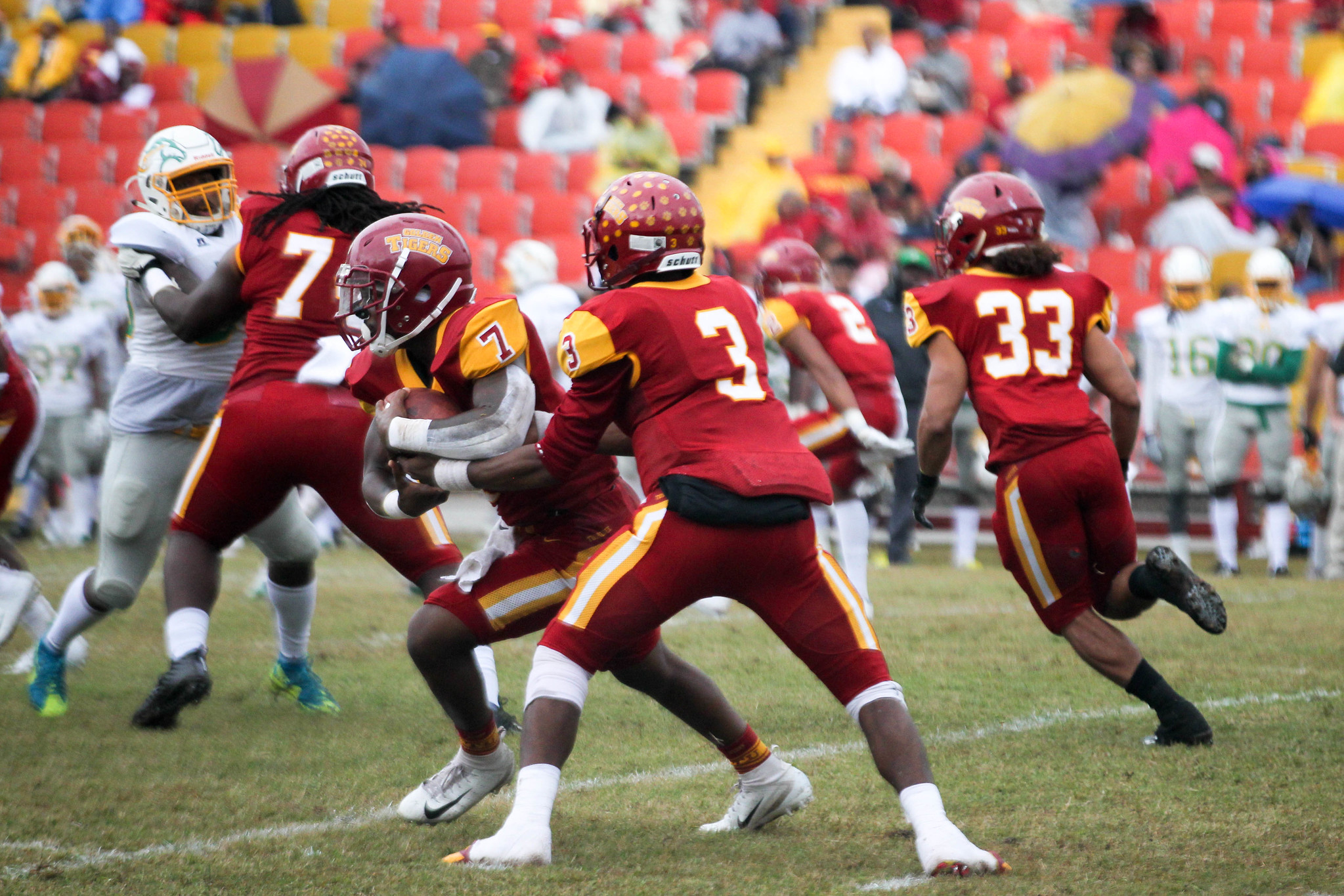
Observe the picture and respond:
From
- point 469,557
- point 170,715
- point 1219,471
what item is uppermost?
point 469,557

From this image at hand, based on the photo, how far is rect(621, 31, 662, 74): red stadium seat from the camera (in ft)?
52.7

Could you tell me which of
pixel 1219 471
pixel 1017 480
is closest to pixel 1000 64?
pixel 1219 471

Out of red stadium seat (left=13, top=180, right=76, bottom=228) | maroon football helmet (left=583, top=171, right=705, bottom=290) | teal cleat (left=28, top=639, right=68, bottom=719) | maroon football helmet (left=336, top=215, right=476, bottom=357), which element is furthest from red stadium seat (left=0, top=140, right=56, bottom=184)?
maroon football helmet (left=583, top=171, right=705, bottom=290)

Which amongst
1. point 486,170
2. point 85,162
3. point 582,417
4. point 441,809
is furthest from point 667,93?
point 582,417

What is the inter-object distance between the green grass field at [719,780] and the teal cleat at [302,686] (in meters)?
0.07

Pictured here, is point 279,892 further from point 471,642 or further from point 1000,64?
point 1000,64

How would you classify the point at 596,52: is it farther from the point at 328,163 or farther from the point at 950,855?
the point at 950,855

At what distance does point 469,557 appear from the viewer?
12.1ft

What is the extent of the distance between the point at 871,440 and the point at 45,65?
13579mm

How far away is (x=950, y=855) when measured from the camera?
10.3ft

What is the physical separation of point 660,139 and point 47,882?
11.1 m

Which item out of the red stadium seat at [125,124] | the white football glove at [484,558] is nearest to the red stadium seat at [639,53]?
the red stadium seat at [125,124]

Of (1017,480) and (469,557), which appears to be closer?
(469,557)

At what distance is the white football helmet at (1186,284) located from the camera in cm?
952
